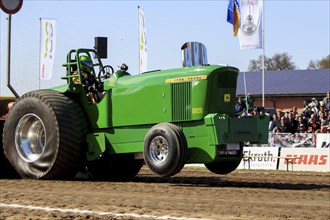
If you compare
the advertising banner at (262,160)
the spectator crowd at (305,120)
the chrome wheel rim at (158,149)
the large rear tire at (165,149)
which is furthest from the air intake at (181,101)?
the spectator crowd at (305,120)

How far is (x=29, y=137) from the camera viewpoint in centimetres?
1289

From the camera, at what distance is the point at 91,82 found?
1282 cm

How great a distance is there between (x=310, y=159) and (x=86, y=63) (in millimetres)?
9508

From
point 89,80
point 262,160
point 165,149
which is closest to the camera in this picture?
point 165,149

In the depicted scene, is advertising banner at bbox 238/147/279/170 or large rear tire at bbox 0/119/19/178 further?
advertising banner at bbox 238/147/279/170

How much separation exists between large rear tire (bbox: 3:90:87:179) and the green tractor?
2 cm

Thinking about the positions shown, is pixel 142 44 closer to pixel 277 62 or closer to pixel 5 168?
pixel 5 168

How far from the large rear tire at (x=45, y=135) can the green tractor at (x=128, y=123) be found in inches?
0.7

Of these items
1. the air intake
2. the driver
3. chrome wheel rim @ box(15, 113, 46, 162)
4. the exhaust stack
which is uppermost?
the exhaust stack

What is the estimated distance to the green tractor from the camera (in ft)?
37.1

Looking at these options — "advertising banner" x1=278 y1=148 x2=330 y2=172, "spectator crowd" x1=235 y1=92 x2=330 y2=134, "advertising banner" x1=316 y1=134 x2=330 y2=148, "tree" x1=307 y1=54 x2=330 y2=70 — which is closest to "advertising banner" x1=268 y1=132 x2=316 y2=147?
"advertising banner" x1=316 y1=134 x2=330 y2=148

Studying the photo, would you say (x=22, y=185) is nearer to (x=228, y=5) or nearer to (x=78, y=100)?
(x=78, y=100)

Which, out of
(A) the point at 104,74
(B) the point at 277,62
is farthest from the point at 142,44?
(B) the point at 277,62

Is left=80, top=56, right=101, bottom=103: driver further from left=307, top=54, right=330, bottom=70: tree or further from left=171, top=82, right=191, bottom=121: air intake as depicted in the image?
left=307, top=54, right=330, bottom=70: tree
